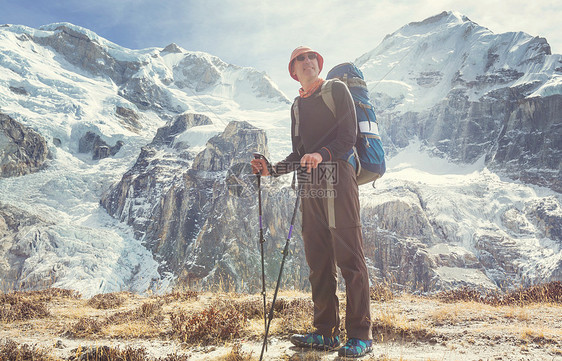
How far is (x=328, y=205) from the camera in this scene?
11.3 feet

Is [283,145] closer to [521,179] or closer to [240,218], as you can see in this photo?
[240,218]

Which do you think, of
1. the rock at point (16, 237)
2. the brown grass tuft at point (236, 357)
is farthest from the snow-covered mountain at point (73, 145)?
the brown grass tuft at point (236, 357)

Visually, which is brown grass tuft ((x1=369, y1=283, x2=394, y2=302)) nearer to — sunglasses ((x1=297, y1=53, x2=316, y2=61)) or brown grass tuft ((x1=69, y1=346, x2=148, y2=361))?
brown grass tuft ((x1=69, y1=346, x2=148, y2=361))

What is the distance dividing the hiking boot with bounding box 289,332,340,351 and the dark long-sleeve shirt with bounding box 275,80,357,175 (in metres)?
2.04

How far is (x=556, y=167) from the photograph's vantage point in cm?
12675

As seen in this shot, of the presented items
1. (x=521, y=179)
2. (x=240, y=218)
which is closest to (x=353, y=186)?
(x=240, y=218)

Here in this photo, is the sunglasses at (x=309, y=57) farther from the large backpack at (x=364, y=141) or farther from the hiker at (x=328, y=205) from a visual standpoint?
the large backpack at (x=364, y=141)

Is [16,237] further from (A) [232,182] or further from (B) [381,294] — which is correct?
(B) [381,294]

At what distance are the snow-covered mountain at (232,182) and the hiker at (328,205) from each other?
50.3m

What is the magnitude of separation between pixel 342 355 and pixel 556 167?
554 feet

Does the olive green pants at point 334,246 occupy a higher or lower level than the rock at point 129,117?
lower

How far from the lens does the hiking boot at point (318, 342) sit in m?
3.46

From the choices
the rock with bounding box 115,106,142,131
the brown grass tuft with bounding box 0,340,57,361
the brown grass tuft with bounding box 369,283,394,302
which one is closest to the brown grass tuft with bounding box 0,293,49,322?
the brown grass tuft with bounding box 0,340,57,361

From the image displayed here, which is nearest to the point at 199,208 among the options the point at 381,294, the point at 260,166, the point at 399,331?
the point at 381,294
